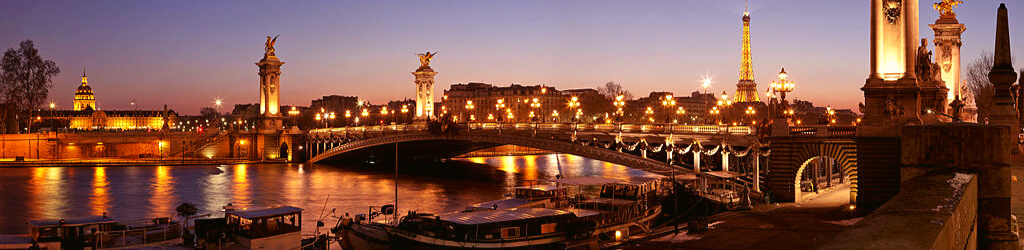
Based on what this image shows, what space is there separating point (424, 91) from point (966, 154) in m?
70.8

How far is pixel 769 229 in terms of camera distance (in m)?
20.1

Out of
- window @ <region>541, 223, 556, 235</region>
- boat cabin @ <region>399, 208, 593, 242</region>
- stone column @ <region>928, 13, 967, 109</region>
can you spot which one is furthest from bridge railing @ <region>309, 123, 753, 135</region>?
window @ <region>541, 223, 556, 235</region>

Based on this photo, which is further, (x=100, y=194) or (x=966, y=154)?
(x=100, y=194)

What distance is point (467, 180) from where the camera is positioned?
5791 centimetres

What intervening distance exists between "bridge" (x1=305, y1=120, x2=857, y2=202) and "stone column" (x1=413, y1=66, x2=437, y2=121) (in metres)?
3.91

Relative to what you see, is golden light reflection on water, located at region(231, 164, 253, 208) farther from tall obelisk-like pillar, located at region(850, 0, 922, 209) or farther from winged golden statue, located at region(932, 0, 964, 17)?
winged golden statue, located at region(932, 0, 964, 17)

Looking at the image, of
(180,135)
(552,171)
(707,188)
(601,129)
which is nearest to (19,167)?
(180,135)

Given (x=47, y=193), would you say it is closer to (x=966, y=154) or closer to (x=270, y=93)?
(x=270, y=93)

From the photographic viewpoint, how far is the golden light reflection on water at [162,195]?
38219mm

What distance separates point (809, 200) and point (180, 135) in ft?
224

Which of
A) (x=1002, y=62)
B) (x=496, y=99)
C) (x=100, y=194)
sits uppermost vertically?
(x=496, y=99)

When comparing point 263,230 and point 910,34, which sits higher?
point 910,34

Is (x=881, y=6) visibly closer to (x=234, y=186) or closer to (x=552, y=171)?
(x=234, y=186)

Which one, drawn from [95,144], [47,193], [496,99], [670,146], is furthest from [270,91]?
[496,99]
